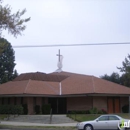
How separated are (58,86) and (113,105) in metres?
A: 8.61

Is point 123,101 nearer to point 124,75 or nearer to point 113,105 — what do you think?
point 113,105

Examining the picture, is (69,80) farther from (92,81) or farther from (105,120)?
(105,120)

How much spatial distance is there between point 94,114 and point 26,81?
12634 millimetres

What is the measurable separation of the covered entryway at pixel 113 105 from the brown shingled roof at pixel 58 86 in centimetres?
153

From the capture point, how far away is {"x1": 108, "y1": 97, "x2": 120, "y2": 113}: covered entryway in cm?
4434

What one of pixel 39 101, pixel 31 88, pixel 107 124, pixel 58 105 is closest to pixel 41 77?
pixel 39 101

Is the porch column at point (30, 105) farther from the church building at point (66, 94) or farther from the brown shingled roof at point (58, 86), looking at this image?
the brown shingled roof at point (58, 86)

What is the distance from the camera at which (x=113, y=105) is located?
44.8 metres

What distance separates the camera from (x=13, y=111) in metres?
40.6

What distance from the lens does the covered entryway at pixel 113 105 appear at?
44.3 meters

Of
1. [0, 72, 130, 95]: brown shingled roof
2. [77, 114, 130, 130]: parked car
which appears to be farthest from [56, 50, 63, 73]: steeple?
[77, 114, 130, 130]: parked car

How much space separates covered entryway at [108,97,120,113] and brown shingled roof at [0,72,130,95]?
5.02ft

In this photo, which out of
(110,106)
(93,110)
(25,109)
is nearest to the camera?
(93,110)

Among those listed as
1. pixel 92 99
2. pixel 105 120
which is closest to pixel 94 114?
pixel 92 99
